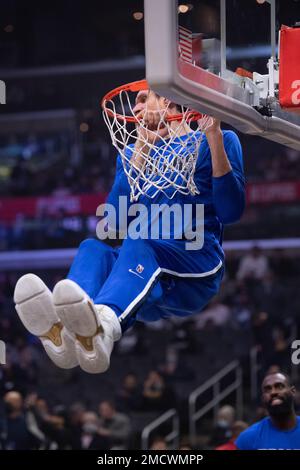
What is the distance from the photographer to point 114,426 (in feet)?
39.8

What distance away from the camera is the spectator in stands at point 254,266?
50.9ft

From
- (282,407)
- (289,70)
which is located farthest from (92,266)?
(289,70)

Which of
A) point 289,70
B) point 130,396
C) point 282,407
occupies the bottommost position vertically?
point 130,396

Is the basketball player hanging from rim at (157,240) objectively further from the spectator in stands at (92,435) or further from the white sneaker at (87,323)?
the spectator in stands at (92,435)

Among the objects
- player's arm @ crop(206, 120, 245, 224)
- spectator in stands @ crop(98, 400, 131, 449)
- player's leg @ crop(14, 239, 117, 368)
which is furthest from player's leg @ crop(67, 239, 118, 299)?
spectator in stands @ crop(98, 400, 131, 449)

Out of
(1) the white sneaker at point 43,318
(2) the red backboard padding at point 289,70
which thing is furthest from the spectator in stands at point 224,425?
(2) the red backboard padding at point 289,70

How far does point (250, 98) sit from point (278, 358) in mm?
7345

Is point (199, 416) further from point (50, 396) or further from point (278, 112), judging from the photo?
point (278, 112)

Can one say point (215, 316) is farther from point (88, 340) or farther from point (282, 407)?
point (88, 340)

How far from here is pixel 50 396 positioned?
1444 cm

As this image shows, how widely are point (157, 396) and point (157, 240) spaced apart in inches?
279

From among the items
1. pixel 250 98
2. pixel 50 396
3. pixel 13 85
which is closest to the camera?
pixel 250 98
